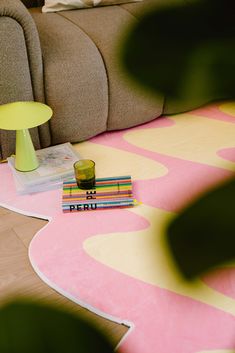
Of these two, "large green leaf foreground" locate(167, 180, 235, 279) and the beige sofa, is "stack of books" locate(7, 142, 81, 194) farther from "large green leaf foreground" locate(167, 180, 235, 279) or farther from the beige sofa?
"large green leaf foreground" locate(167, 180, 235, 279)

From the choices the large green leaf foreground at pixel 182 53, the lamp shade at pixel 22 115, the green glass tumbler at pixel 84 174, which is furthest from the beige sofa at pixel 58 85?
the large green leaf foreground at pixel 182 53

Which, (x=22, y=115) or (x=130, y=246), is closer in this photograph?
(x=130, y=246)

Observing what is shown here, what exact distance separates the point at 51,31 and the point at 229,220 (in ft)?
4.39

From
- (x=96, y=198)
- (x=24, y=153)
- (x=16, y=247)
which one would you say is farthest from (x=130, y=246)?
(x=24, y=153)

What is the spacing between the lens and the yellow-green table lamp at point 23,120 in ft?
4.84

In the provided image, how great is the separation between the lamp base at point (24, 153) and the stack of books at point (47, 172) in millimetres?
23

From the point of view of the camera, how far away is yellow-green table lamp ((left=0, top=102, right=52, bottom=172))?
1474 mm

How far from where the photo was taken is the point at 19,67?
5.08 feet

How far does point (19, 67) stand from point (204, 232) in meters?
1.51

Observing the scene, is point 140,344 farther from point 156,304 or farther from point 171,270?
point 171,270

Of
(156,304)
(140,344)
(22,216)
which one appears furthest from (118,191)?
(140,344)

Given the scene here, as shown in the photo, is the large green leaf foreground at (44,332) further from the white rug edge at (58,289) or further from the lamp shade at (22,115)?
the lamp shade at (22,115)

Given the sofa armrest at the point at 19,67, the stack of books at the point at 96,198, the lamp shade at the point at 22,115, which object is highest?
the sofa armrest at the point at 19,67

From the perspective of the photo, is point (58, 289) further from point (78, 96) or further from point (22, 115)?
point (78, 96)
